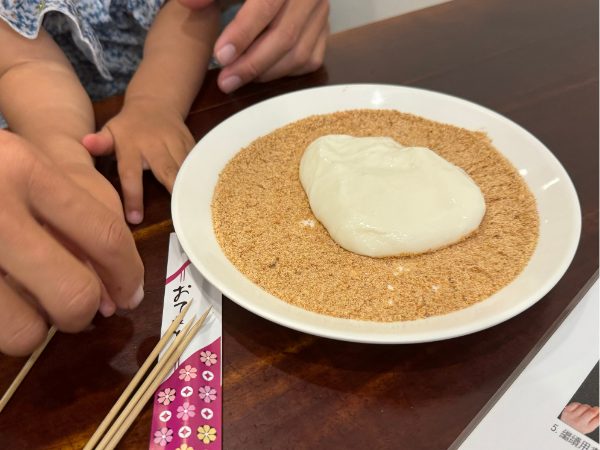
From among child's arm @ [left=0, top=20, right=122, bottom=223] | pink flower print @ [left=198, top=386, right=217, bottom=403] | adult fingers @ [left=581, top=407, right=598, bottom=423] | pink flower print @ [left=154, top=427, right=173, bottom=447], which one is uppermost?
child's arm @ [left=0, top=20, right=122, bottom=223]

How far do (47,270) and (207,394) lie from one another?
0.22 m

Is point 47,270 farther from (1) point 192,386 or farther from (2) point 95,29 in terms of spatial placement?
(2) point 95,29

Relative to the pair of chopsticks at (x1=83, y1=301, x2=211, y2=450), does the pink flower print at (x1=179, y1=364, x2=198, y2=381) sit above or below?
below

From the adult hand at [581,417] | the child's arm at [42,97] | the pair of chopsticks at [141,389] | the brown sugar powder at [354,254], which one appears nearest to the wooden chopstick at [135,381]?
the pair of chopsticks at [141,389]

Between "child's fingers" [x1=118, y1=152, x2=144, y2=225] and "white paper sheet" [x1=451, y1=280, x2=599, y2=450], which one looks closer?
"white paper sheet" [x1=451, y1=280, x2=599, y2=450]

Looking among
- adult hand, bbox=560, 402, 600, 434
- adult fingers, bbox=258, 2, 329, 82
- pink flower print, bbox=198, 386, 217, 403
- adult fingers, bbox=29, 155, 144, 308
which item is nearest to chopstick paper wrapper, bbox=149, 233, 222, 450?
pink flower print, bbox=198, 386, 217, 403

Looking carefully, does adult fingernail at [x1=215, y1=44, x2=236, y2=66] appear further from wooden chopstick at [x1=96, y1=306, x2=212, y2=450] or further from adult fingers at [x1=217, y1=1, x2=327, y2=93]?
wooden chopstick at [x1=96, y1=306, x2=212, y2=450]

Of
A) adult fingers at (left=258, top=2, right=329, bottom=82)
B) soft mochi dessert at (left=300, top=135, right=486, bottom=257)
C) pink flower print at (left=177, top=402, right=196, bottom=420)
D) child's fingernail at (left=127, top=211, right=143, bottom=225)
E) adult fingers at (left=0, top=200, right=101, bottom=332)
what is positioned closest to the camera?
adult fingers at (left=0, top=200, right=101, bottom=332)

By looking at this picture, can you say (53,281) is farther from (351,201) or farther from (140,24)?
(140,24)

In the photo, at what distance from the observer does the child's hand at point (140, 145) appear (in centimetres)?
80

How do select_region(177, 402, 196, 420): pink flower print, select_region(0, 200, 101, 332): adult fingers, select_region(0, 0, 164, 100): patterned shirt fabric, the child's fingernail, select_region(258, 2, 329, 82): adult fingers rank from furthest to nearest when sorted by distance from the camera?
select_region(258, 2, 329, 82): adult fingers, select_region(0, 0, 164, 100): patterned shirt fabric, the child's fingernail, select_region(177, 402, 196, 420): pink flower print, select_region(0, 200, 101, 332): adult fingers

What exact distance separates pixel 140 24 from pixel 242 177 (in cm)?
58

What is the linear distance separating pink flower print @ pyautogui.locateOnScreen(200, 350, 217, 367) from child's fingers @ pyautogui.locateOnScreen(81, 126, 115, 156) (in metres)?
0.42

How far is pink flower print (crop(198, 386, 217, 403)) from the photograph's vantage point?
22.0 inches
